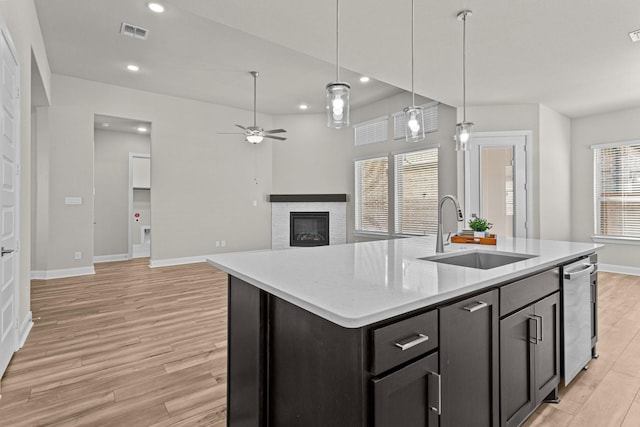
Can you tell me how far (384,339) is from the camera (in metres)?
1.02

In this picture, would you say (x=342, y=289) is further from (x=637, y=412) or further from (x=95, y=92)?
(x=95, y=92)

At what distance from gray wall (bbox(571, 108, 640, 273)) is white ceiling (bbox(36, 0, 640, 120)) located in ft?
1.16

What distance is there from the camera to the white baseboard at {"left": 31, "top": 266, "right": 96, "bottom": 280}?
527 centimetres

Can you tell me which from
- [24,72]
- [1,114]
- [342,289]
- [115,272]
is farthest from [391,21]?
[115,272]

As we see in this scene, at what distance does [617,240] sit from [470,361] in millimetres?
6303

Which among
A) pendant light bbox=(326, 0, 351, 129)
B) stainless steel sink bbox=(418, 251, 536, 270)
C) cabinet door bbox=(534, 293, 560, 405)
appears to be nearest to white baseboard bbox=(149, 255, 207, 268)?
pendant light bbox=(326, 0, 351, 129)

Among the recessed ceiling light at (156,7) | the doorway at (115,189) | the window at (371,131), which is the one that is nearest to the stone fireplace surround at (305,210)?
the window at (371,131)

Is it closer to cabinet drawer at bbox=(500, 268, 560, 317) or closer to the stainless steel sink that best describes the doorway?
the stainless steel sink

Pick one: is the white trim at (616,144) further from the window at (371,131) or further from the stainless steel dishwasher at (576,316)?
the stainless steel dishwasher at (576,316)

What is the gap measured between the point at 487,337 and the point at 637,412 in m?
1.32

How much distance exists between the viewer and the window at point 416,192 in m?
5.90

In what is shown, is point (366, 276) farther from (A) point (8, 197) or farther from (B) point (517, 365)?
(A) point (8, 197)

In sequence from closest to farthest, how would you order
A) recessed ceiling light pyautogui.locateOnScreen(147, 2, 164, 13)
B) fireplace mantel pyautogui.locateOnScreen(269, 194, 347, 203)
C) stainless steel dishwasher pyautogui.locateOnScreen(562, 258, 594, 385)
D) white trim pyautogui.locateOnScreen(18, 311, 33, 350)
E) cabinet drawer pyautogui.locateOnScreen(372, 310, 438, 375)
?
cabinet drawer pyautogui.locateOnScreen(372, 310, 438, 375), stainless steel dishwasher pyautogui.locateOnScreen(562, 258, 594, 385), white trim pyautogui.locateOnScreen(18, 311, 33, 350), recessed ceiling light pyautogui.locateOnScreen(147, 2, 164, 13), fireplace mantel pyautogui.locateOnScreen(269, 194, 347, 203)

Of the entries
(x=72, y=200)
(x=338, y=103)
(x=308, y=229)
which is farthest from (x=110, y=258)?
(x=338, y=103)
